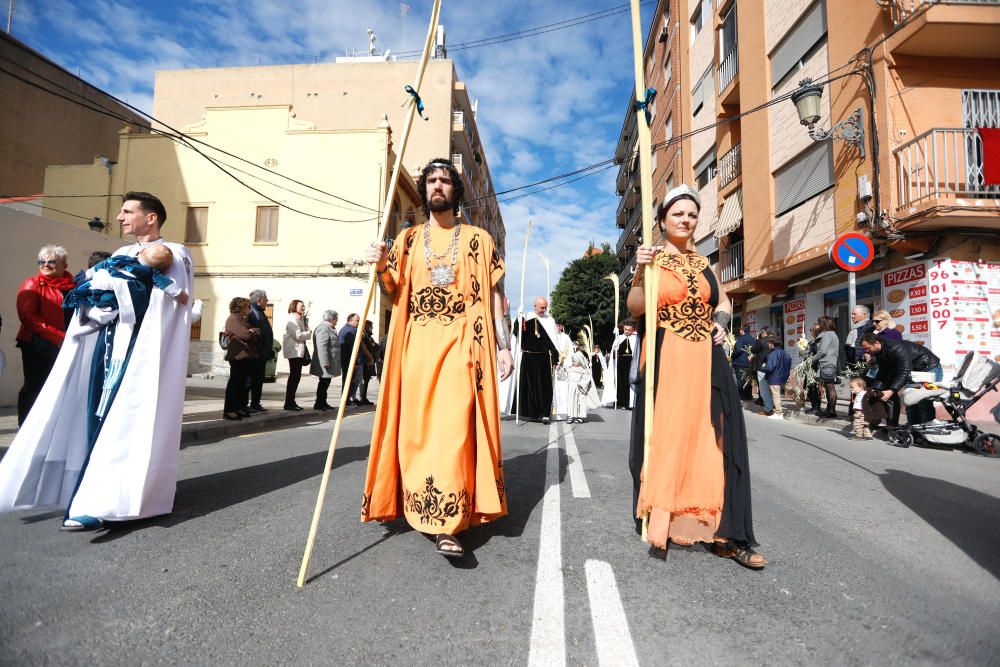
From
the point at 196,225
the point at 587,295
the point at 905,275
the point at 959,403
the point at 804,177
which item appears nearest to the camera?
the point at 959,403

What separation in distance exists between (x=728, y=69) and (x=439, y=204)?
21.0 m

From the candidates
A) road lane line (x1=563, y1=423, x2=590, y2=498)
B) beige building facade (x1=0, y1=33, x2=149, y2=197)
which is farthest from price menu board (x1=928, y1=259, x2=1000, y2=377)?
beige building facade (x1=0, y1=33, x2=149, y2=197)

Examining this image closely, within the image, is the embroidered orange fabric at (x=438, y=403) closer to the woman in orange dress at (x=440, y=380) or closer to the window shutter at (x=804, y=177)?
the woman in orange dress at (x=440, y=380)

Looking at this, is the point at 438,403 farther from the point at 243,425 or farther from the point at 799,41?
the point at 799,41

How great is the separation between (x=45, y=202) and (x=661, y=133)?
28429 mm

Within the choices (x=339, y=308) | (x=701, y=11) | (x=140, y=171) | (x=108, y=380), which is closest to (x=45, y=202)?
(x=140, y=171)

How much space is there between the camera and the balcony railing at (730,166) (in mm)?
19781

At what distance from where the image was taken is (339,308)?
22.5m

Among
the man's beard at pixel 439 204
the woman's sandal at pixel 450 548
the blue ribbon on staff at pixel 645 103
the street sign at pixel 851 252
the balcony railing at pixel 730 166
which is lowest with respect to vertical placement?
the woman's sandal at pixel 450 548

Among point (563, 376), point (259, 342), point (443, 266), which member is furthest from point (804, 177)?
point (443, 266)

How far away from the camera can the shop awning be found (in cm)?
1931

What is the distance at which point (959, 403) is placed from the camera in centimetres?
741

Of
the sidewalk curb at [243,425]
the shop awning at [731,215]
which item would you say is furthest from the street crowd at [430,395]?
the shop awning at [731,215]

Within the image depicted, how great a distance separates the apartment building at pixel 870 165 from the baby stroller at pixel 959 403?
4285 millimetres
